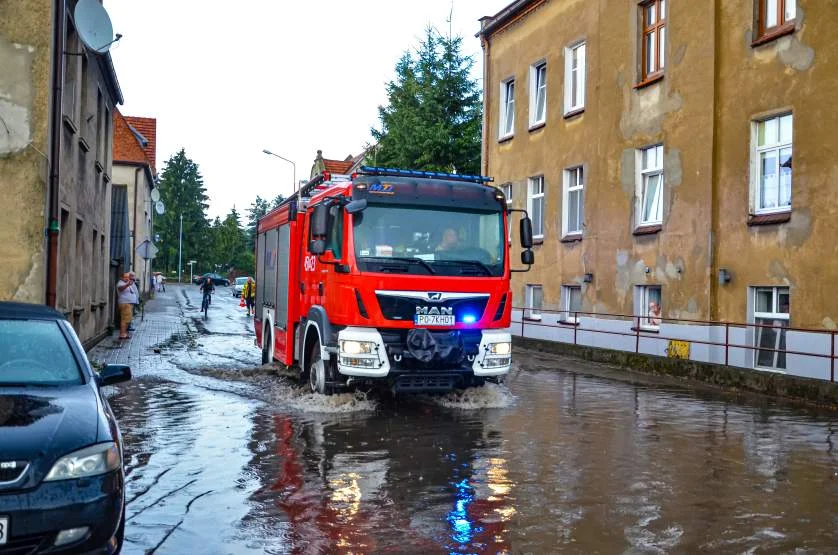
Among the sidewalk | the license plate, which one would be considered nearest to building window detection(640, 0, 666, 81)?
the sidewalk

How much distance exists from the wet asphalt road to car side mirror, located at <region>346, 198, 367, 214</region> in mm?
2579

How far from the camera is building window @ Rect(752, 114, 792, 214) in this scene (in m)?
15.6

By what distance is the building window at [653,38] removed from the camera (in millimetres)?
19656

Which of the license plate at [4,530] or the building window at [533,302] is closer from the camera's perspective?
the license plate at [4,530]

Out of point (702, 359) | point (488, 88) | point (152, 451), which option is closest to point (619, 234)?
point (702, 359)

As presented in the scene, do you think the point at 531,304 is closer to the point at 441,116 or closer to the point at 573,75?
the point at 573,75

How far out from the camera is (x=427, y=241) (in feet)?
36.0

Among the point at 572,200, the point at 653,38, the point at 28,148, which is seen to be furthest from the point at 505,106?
the point at 28,148

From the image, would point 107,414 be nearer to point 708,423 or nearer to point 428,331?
point 428,331

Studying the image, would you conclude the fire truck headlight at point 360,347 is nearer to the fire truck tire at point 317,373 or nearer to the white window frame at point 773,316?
the fire truck tire at point 317,373

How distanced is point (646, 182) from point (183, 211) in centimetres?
10532

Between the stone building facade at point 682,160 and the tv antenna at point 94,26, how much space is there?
11.4m

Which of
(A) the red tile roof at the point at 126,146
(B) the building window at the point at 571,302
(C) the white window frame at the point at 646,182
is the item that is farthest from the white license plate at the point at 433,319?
(A) the red tile roof at the point at 126,146

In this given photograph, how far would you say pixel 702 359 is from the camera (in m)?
17.3
